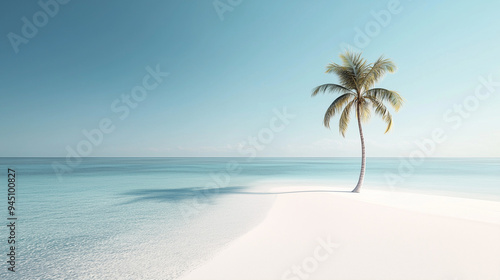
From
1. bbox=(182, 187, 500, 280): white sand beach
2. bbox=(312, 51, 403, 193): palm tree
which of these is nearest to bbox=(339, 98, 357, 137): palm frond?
bbox=(312, 51, 403, 193): palm tree

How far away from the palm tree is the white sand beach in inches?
230

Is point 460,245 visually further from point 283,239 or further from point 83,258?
point 83,258

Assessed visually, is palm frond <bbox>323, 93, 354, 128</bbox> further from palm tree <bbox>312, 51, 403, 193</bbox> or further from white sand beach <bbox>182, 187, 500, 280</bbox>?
white sand beach <bbox>182, 187, 500, 280</bbox>

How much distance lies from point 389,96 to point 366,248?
382 inches

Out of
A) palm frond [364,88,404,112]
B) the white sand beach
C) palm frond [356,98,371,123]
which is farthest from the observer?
palm frond [356,98,371,123]

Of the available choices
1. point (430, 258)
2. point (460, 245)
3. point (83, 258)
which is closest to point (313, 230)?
point (430, 258)

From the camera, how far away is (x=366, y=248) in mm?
4836

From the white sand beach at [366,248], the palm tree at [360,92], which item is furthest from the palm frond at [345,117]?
the white sand beach at [366,248]

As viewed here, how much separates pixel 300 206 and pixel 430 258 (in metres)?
5.10

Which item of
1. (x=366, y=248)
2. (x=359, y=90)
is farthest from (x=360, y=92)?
(x=366, y=248)

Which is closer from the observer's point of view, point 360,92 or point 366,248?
point 366,248

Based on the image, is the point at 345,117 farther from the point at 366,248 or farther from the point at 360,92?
the point at 366,248

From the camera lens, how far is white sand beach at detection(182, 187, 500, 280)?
393cm

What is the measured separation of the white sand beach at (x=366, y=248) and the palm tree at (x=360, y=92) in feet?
19.2
